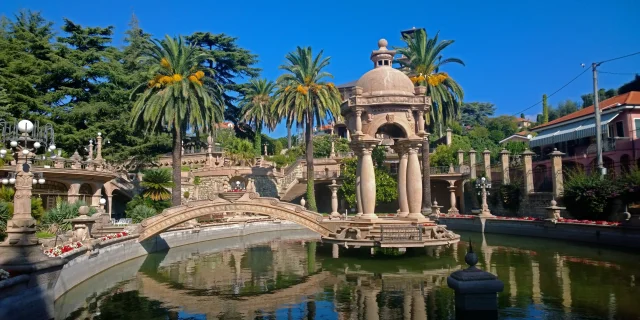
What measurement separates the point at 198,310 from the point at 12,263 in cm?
474

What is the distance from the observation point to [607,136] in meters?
39.1

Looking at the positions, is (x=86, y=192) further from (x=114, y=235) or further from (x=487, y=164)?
(x=487, y=164)

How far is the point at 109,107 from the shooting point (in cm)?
4134

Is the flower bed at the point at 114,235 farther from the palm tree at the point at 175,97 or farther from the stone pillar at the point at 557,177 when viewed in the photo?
the stone pillar at the point at 557,177

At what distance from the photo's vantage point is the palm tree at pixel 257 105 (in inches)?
2192

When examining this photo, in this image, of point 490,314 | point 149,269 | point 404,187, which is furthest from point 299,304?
point 404,187

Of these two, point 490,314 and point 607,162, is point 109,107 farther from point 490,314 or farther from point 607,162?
point 607,162

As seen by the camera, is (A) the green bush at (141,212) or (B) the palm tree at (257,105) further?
(B) the palm tree at (257,105)

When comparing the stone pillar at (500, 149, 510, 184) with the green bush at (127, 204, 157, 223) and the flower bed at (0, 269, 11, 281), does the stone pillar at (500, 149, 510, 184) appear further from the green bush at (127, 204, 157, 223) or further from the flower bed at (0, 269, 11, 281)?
the flower bed at (0, 269, 11, 281)

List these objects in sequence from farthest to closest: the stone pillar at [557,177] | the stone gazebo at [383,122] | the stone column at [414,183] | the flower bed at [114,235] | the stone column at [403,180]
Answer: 1. the stone pillar at [557,177]
2. the stone column at [403,180]
3. the stone column at [414,183]
4. the stone gazebo at [383,122]
5. the flower bed at [114,235]

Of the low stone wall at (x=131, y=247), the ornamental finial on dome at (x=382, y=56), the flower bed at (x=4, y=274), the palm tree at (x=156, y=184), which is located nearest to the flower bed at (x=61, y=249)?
the low stone wall at (x=131, y=247)

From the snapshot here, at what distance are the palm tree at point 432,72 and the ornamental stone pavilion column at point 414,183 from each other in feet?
54.9

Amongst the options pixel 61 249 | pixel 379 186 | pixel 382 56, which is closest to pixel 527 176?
pixel 379 186

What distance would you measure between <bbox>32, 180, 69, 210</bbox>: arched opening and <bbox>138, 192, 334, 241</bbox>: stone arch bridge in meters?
14.4
